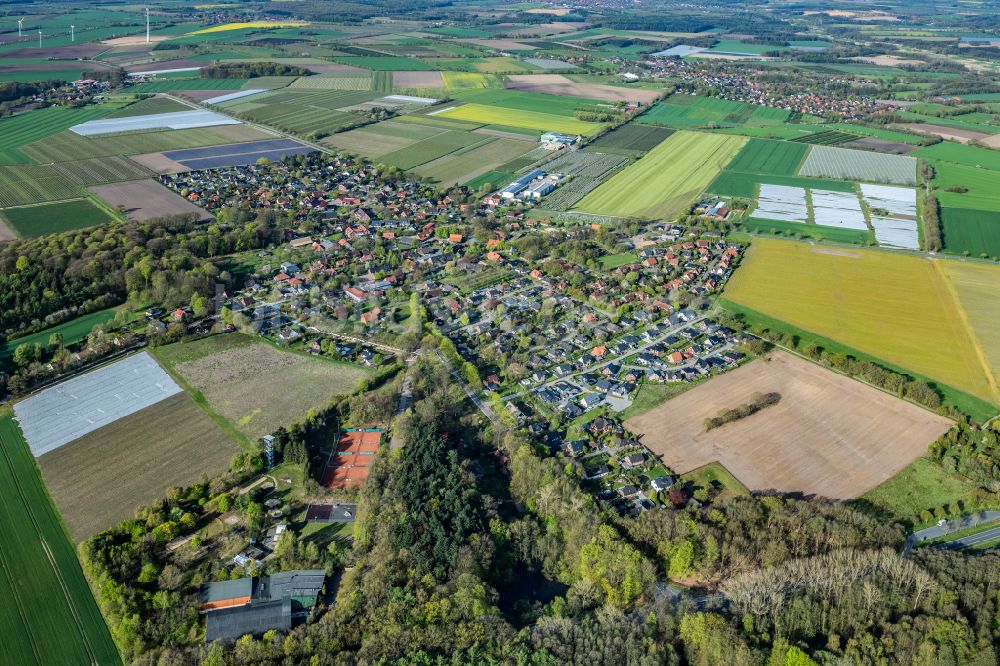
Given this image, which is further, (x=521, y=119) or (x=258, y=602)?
(x=521, y=119)

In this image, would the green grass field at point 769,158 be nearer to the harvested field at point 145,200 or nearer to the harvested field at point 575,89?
the harvested field at point 575,89

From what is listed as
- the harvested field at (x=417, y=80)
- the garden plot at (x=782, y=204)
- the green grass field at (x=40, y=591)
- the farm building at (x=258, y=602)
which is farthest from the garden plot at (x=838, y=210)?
the harvested field at (x=417, y=80)

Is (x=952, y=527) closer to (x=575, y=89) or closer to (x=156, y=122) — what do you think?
(x=156, y=122)

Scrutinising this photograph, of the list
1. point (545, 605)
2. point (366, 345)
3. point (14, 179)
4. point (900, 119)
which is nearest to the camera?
point (545, 605)

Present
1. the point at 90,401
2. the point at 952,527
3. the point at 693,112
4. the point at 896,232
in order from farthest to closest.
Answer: the point at 693,112, the point at 896,232, the point at 90,401, the point at 952,527

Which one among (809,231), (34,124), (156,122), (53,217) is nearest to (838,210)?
(809,231)

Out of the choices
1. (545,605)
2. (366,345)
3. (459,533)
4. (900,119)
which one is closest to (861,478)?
(545,605)

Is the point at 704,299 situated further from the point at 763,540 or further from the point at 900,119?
the point at 900,119
